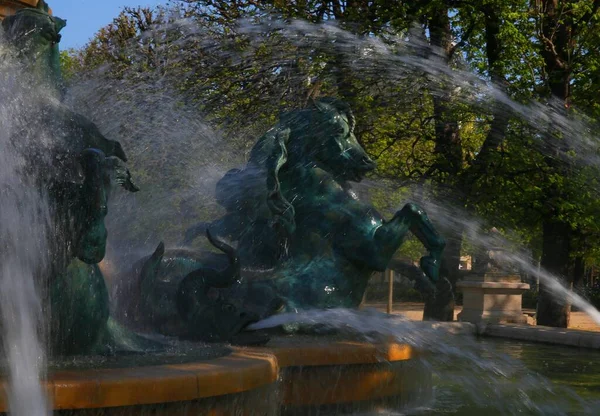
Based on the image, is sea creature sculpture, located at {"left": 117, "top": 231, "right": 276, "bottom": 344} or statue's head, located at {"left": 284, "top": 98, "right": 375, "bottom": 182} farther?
statue's head, located at {"left": 284, "top": 98, "right": 375, "bottom": 182}

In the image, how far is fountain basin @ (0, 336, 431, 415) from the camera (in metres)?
4.71

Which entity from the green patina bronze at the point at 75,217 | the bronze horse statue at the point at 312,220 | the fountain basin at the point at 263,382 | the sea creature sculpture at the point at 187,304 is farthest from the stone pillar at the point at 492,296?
the green patina bronze at the point at 75,217

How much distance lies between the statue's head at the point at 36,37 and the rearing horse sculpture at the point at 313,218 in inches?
89.8

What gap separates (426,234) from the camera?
8.59 m

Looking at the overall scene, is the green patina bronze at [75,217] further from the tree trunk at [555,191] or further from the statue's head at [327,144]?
the tree trunk at [555,191]

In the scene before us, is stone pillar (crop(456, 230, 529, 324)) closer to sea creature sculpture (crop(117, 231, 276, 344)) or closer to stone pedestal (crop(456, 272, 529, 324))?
stone pedestal (crop(456, 272, 529, 324))

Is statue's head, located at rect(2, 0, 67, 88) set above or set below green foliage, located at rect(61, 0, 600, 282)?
below

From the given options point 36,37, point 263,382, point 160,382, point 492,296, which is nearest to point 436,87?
point 492,296

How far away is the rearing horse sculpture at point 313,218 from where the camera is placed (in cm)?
819

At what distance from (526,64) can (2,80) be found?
49.6 feet

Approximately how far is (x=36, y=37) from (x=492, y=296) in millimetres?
15555

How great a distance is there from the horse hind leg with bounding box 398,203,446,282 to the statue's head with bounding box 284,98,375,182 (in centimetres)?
55

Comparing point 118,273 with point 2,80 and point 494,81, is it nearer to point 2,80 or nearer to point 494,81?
point 2,80

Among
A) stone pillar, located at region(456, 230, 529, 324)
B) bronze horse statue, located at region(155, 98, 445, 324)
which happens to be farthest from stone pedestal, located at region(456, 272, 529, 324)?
bronze horse statue, located at region(155, 98, 445, 324)
